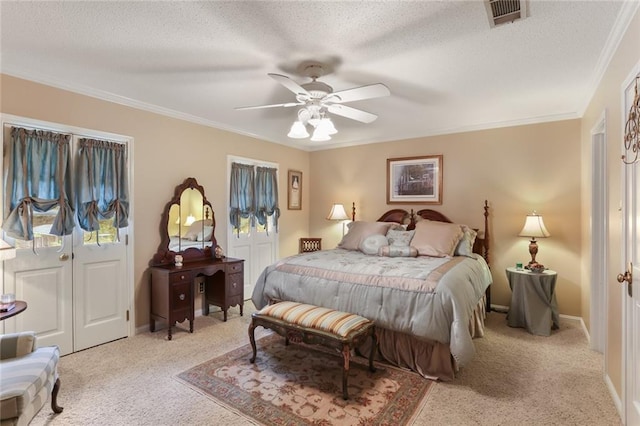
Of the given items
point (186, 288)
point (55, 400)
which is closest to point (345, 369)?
point (55, 400)

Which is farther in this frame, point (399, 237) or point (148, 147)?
point (399, 237)

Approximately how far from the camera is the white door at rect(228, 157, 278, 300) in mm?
4796

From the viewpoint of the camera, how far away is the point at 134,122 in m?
3.64

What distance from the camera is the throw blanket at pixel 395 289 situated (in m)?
2.54

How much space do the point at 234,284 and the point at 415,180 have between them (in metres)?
3.08

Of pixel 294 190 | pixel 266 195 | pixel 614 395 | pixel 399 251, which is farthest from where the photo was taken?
pixel 294 190

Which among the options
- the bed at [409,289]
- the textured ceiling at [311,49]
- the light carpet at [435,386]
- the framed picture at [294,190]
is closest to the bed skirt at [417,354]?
the bed at [409,289]

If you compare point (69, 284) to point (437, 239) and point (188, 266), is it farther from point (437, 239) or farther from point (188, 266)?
point (437, 239)

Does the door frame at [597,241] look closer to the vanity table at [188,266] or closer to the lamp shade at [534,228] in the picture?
the lamp shade at [534,228]

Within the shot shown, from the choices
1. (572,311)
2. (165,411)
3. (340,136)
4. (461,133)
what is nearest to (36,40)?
(165,411)

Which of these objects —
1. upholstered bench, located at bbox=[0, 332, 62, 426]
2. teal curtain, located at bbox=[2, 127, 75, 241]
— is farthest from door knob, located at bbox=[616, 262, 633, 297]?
teal curtain, located at bbox=[2, 127, 75, 241]

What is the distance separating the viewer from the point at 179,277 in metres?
3.62

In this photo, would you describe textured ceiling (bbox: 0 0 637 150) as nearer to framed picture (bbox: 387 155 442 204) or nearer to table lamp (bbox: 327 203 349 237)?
framed picture (bbox: 387 155 442 204)

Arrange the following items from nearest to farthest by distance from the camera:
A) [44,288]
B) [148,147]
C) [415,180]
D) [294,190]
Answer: [44,288] → [148,147] → [415,180] → [294,190]
